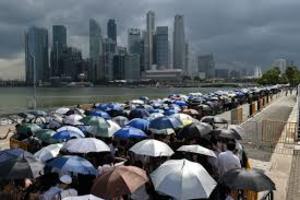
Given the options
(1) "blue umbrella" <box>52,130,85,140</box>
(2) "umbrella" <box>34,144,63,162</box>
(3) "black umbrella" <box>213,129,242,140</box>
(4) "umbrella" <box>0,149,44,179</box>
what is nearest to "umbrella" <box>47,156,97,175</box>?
(4) "umbrella" <box>0,149,44,179</box>

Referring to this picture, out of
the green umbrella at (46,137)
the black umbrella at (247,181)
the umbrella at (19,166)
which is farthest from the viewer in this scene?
the green umbrella at (46,137)

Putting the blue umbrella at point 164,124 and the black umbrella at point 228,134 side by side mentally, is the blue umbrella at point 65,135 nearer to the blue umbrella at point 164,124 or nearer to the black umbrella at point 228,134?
the blue umbrella at point 164,124

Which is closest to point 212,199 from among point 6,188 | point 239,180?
point 239,180

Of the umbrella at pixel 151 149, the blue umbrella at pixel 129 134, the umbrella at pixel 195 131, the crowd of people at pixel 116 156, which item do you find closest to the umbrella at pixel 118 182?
the crowd of people at pixel 116 156

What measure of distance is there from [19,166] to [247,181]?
4.53 metres

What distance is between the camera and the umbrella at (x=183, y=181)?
772cm

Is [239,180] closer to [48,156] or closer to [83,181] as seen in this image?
[83,181]

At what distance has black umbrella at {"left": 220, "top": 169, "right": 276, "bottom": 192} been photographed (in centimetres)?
793

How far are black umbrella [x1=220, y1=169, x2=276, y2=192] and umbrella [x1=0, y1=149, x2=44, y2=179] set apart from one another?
12.4 ft

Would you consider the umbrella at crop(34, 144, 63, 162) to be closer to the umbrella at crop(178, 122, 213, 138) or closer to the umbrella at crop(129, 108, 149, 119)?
the umbrella at crop(178, 122, 213, 138)

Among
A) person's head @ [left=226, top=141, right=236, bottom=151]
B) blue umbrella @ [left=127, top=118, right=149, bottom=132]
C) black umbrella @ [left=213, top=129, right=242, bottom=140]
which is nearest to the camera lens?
person's head @ [left=226, top=141, right=236, bottom=151]

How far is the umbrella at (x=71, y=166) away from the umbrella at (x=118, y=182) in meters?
1.11

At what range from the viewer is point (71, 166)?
910 cm

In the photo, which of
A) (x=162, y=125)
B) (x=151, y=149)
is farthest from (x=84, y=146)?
(x=162, y=125)
